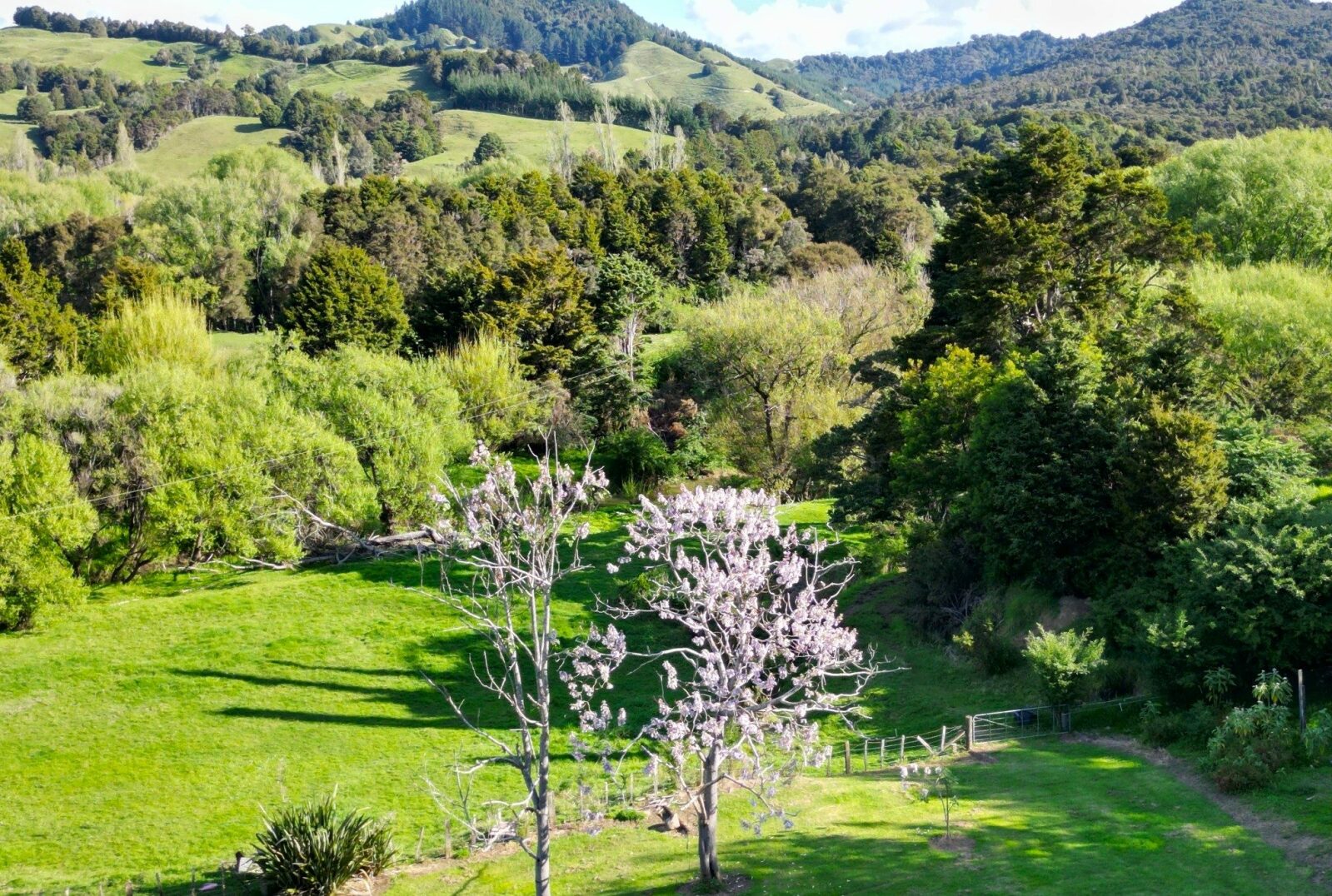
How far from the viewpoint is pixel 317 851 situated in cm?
1736

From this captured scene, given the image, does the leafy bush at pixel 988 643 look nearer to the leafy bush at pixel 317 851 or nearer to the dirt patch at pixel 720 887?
the dirt patch at pixel 720 887

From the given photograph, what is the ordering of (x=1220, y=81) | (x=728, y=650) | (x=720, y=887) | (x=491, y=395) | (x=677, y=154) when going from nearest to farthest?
(x=728, y=650) → (x=720, y=887) → (x=491, y=395) → (x=677, y=154) → (x=1220, y=81)

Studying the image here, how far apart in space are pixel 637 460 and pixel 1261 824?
37.4 m

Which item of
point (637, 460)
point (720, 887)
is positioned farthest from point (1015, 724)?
point (637, 460)

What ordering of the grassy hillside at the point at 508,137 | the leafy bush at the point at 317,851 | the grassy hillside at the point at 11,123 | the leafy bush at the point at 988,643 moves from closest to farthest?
the leafy bush at the point at 317,851, the leafy bush at the point at 988,643, the grassy hillside at the point at 508,137, the grassy hillside at the point at 11,123

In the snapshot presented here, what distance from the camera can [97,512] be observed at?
123ft

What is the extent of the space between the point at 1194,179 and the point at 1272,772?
46.2 metres

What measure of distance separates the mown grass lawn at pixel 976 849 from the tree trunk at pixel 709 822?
63 cm

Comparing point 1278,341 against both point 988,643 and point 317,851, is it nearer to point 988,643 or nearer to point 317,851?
point 988,643

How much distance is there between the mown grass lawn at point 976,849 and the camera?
626 inches

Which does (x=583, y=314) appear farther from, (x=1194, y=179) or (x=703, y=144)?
(x=703, y=144)

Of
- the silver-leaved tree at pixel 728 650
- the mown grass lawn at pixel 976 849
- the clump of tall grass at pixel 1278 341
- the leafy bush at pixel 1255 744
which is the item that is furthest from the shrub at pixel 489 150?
the leafy bush at pixel 1255 744

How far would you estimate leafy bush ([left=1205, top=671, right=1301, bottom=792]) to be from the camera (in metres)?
18.7

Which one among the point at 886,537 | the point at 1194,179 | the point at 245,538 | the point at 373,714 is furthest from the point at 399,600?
the point at 1194,179
